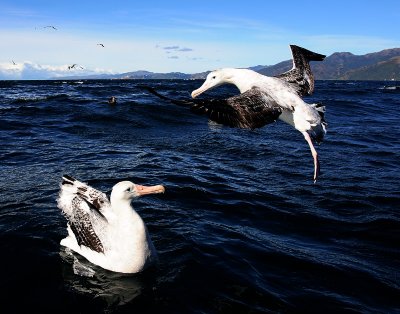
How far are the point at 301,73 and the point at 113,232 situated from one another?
5744mm

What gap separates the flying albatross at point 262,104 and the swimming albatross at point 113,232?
1814 mm

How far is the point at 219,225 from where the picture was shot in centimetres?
1002

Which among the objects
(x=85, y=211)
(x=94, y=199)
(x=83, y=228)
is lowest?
(x=83, y=228)

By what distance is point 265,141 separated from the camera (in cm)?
2053

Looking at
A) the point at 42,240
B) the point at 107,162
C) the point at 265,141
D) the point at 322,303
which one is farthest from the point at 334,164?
the point at 42,240

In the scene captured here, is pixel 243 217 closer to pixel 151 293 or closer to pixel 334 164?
pixel 151 293

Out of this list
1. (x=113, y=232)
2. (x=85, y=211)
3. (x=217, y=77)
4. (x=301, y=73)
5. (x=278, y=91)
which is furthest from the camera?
(x=301, y=73)

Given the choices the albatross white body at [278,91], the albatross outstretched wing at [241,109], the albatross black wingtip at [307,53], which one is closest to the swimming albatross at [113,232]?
the albatross outstretched wing at [241,109]

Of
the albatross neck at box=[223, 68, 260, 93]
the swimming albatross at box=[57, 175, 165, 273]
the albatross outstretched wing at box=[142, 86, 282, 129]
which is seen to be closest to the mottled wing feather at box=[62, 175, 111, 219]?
the swimming albatross at box=[57, 175, 165, 273]

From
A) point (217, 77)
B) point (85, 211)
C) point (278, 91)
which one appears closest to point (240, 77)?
point (217, 77)

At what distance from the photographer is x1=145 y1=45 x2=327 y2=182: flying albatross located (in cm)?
688

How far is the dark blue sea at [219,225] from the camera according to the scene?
23.4 ft

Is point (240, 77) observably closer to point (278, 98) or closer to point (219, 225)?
point (278, 98)

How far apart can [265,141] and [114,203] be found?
531 inches
